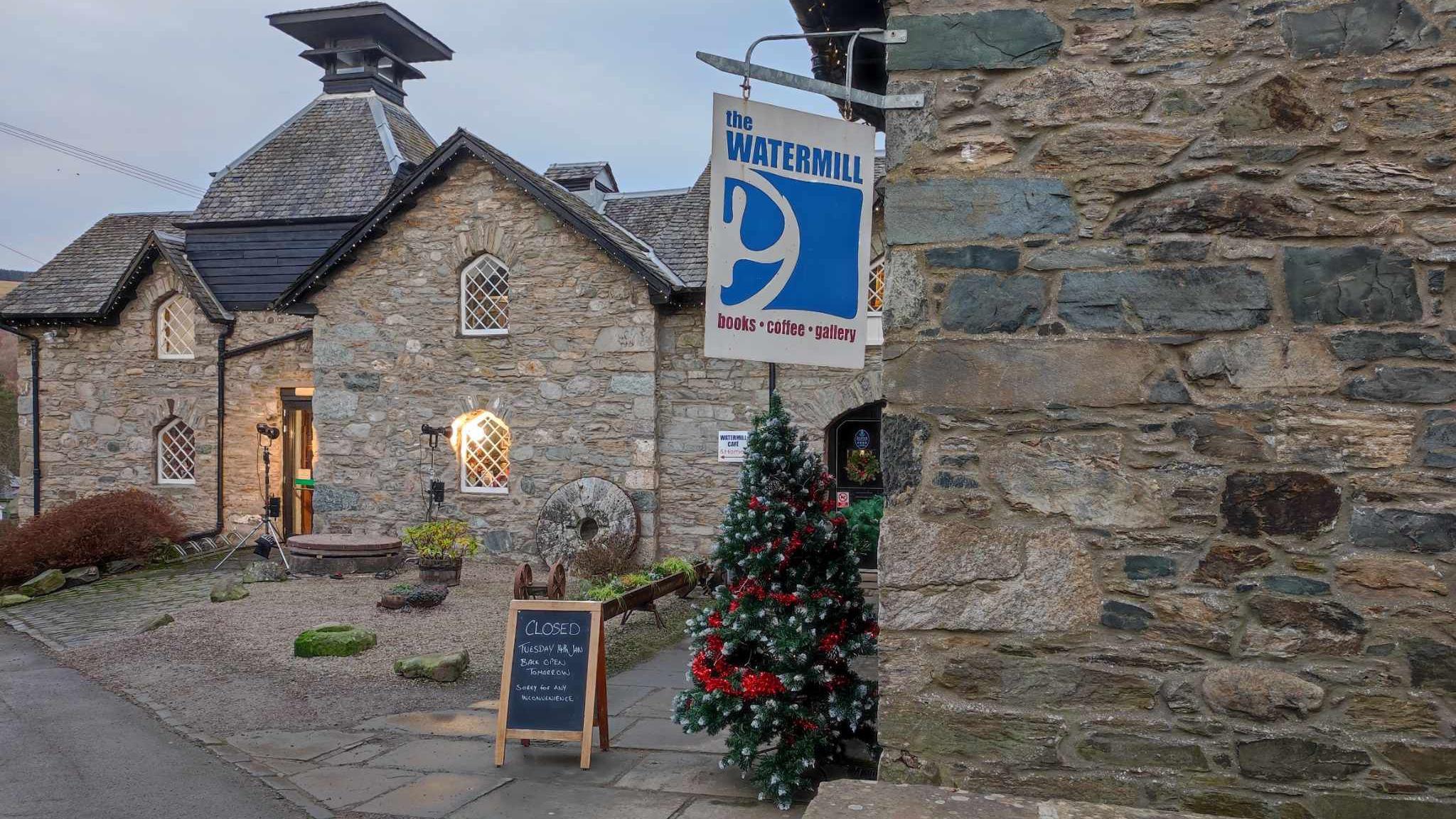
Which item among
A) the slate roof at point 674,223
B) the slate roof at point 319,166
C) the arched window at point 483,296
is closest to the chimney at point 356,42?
the slate roof at point 319,166

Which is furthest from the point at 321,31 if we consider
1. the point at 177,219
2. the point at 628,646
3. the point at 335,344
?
the point at 628,646

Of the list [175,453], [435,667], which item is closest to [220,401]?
[175,453]

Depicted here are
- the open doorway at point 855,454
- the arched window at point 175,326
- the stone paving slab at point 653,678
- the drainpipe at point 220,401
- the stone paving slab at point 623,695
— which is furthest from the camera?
the arched window at point 175,326

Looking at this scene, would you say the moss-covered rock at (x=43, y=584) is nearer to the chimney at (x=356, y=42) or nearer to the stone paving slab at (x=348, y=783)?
the stone paving slab at (x=348, y=783)

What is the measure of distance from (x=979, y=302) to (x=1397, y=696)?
1.87 metres

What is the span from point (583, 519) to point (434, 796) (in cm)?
793

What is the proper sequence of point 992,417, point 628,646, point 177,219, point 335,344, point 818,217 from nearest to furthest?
point 992,417, point 818,217, point 628,646, point 335,344, point 177,219

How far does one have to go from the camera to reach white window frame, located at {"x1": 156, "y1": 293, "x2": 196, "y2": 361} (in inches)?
667

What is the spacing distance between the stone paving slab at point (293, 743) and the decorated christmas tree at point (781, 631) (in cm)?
238

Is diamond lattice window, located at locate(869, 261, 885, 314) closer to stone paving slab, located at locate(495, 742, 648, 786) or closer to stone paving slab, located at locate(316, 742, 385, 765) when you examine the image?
stone paving slab, located at locate(495, 742, 648, 786)

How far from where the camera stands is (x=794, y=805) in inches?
202

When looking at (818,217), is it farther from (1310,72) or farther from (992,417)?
(1310,72)

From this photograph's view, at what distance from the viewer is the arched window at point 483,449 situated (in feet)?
46.1

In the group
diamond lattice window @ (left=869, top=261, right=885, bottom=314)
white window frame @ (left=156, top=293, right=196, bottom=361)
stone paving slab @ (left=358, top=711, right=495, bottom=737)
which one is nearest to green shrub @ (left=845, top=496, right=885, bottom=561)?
diamond lattice window @ (left=869, top=261, right=885, bottom=314)
